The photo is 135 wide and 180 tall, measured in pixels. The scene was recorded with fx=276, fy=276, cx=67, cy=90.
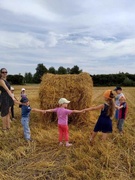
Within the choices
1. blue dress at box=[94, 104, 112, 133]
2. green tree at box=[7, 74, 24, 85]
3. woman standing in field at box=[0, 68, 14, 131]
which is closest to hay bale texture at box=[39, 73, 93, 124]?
woman standing in field at box=[0, 68, 14, 131]

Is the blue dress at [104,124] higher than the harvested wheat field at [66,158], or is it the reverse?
the blue dress at [104,124]

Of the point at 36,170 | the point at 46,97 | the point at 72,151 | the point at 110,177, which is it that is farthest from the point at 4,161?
the point at 46,97

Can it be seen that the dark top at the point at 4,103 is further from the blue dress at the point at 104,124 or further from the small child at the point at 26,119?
the blue dress at the point at 104,124

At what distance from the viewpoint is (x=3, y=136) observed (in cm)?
596

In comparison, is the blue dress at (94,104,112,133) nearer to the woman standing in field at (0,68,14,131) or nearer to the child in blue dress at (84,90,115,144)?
the child in blue dress at (84,90,115,144)

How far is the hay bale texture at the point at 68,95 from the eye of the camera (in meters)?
7.50

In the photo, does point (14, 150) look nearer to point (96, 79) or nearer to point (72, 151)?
point (72, 151)

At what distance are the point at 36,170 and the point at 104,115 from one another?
1.88 m

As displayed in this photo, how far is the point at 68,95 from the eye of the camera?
24.8 ft

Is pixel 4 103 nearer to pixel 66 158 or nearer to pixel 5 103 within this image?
pixel 5 103

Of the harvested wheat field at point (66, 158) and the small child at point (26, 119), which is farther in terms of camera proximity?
the small child at point (26, 119)

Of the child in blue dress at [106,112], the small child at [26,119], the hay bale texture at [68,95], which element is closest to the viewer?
the child in blue dress at [106,112]

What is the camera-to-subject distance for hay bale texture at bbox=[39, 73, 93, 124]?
24.6 ft

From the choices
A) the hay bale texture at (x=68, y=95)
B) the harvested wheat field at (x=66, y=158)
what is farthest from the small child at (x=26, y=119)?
the hay bale texture at (x=68, y=95)
